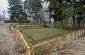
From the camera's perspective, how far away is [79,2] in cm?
3284

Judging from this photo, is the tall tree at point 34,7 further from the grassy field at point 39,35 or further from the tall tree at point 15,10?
the grassy field at point 39,35

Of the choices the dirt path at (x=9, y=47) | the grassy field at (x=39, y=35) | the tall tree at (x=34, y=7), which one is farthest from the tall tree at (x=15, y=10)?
the dirt path at (x=9, y=47)

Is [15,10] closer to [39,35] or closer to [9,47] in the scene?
[39,35]

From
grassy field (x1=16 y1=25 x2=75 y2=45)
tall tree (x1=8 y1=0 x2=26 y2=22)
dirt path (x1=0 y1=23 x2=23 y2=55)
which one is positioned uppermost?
tall tree (x1=8 y1=0 x2=26 y2=22)

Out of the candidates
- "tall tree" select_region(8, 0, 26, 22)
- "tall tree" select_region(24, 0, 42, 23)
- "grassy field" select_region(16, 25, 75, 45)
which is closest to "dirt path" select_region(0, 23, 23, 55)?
"grassy field" select_region(16, 25, 75, 45)

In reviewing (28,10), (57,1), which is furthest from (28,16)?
(57,1)

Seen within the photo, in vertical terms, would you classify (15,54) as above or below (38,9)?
below

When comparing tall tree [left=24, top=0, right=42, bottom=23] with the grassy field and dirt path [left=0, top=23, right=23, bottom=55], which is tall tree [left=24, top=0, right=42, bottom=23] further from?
dirt path [left=0, top=23, right=23, bottom=55]

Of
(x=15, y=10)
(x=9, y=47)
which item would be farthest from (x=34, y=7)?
(x=9, y=47)

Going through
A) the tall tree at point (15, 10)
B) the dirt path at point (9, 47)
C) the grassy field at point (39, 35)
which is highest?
the tall tree at point (15, 10)

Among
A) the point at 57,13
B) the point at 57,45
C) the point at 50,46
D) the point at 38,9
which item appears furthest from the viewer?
the point at 38,9

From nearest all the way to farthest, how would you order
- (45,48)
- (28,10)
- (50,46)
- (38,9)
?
(45,48), (50,46), (38,9), (28,10)

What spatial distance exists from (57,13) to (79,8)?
22.7 ft

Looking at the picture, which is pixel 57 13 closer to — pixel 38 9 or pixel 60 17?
pixel 60 17
